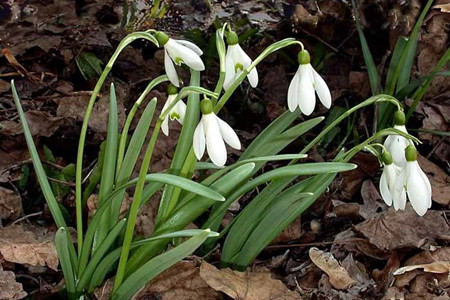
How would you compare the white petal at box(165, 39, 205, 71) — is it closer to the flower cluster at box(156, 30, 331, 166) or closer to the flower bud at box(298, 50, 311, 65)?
the flower cluster at box(156, 30, 331, 166)

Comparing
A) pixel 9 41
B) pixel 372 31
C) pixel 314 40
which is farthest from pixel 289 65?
pixel 9 41

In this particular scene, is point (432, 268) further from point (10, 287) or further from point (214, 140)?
point (10, 287)

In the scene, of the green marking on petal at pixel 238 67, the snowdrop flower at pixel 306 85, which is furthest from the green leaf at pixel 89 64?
the snowdrop flower at pixel 306 85

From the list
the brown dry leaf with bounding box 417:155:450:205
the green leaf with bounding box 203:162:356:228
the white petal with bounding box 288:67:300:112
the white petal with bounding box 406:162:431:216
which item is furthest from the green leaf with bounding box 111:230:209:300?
the brown dry leaf with bounding box 417:155:450:205

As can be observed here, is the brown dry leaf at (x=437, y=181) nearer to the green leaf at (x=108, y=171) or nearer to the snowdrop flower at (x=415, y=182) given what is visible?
the snowdrop flower at (x=415, y=182)

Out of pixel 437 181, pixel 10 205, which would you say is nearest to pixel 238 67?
pixel 10 205

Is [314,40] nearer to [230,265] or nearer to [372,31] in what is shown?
[372,31]
